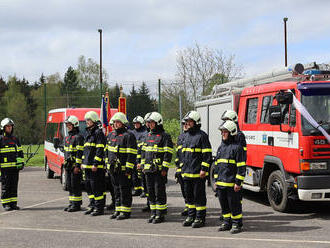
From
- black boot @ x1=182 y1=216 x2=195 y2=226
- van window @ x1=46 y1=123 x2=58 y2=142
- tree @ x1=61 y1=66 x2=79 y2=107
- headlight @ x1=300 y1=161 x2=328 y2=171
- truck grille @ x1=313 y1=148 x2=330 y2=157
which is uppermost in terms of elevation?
tree @ x1=61 y1=66 x2=79 y2=107

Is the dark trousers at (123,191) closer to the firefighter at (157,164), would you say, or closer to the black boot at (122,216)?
the black boot at (122,216)

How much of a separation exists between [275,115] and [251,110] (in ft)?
5.27

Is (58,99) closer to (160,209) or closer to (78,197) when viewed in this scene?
(78,197)

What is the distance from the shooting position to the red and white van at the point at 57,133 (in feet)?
42.3

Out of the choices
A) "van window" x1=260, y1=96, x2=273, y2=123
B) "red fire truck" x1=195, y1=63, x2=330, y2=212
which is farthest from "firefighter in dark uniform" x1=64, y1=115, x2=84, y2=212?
"van window" x1=260, y1=96, x2=273, y2=123

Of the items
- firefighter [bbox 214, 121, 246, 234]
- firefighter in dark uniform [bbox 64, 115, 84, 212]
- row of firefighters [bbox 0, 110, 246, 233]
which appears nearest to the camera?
firefighter [bbox 214, 121, 246, 234]

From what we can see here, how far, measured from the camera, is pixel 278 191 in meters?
8.62

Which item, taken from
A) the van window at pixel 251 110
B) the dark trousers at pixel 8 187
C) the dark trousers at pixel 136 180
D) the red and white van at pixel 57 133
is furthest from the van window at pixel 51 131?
the van window at pixel 251 110

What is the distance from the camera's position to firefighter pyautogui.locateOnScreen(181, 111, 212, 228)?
7645mm

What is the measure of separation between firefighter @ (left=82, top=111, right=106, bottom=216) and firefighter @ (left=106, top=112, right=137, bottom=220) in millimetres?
340

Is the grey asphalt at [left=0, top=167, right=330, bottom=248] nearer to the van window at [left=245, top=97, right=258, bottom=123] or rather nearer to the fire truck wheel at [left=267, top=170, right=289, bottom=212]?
the fire truck wheel at [left=267, top=170, right=289, bottom=212]

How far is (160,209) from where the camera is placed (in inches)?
319

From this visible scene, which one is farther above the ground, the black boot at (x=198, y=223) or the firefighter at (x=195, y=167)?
the firefighter at (x=195, y=167)

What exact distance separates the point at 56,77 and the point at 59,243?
256ft
